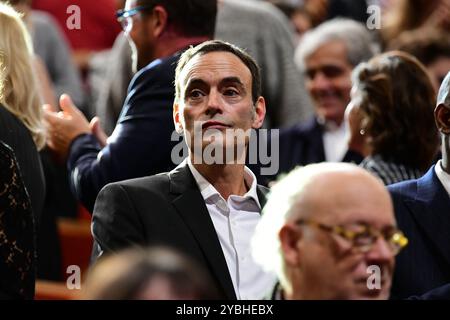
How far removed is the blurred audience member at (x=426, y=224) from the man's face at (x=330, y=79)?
2.03 metres

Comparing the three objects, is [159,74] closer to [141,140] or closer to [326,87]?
[141,140]

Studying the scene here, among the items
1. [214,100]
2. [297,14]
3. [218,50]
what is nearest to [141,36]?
[218,50]

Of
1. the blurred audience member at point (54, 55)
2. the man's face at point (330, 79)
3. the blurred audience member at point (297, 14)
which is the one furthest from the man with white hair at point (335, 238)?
the blurred audience member at point (297, 14)

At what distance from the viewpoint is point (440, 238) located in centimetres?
350

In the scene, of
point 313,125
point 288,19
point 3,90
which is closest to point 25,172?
point 3,90

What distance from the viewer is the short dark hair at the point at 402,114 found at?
13.8 ft

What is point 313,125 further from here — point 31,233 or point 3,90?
point 31,233

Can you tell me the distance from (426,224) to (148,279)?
162 cm

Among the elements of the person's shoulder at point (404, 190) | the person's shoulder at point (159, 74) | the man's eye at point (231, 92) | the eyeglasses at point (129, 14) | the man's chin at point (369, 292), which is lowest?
the man's chin at point (369, 292)

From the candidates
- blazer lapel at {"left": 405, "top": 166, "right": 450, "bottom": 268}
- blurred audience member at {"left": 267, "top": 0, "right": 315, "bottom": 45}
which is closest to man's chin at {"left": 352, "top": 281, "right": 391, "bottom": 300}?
blazer lapel at {"left": 405, "top": 166, "right": 450, "bottom": 268}

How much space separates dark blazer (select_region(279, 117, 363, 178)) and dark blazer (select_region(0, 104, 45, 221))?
1.76 meters

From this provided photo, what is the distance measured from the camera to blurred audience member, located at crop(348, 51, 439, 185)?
419 cm

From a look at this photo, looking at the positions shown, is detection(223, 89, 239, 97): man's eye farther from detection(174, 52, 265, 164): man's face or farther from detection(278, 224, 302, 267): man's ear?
detection(278, 224, 302, 267): man's ear

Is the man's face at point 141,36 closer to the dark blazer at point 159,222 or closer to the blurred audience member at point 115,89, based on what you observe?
the dark blazer at point 159,222
